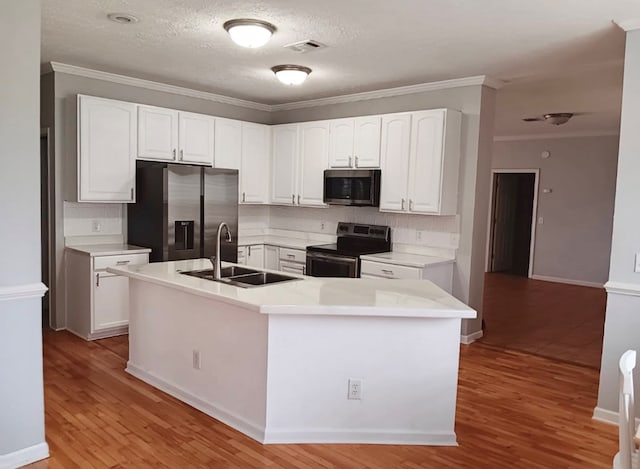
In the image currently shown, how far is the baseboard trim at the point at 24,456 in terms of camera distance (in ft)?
8.36

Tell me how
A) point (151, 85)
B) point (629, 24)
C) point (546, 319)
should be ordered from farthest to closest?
point (546, 319) → point (151, 85) → point (629, 24)

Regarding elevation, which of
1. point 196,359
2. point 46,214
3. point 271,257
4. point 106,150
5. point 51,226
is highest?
point 106,150

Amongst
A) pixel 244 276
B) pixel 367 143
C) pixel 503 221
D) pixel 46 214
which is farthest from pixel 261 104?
pixel 503 221

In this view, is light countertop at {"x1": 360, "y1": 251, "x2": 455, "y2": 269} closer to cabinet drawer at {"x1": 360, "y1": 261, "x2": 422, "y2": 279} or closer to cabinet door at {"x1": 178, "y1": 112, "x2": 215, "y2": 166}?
cabinet drawer at {"x1": 360, "y1": 261, "x2": 422, "y2": 279}

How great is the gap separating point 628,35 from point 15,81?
3.53 m

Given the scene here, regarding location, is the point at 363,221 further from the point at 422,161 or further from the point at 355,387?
the point at 355,387

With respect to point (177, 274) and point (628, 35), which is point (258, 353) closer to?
point (177, 274)

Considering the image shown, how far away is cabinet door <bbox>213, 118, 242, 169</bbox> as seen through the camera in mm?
5707

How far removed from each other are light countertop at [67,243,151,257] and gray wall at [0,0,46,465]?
2.07m

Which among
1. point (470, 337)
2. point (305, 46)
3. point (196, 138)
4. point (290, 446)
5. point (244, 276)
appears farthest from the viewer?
point (196, 138)

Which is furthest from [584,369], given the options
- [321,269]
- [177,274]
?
[177,274]

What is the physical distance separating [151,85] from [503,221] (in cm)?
728

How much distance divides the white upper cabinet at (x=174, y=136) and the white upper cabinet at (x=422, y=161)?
76.6 inches

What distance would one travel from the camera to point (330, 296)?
115 inches
